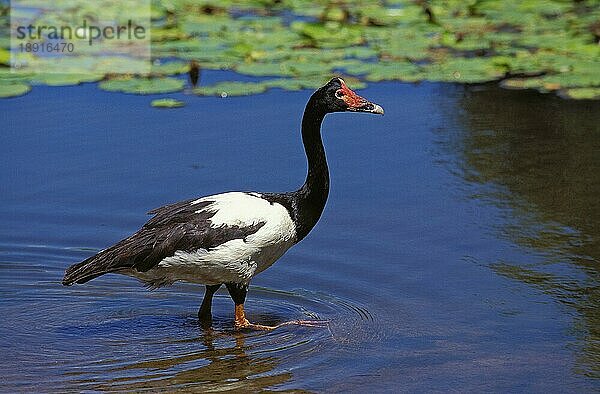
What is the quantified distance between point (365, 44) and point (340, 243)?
534cm

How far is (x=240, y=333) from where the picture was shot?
21.4ft

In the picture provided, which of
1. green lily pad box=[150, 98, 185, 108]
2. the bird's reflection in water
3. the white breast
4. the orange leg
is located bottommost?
the bird's reflection in water

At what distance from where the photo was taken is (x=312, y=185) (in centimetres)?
664

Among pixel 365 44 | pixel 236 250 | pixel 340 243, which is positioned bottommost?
pixel 340 243

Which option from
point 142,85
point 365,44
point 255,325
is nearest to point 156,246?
point 255,325

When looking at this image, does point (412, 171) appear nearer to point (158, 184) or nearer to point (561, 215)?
point (561, 215)

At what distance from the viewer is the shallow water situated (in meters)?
5.97

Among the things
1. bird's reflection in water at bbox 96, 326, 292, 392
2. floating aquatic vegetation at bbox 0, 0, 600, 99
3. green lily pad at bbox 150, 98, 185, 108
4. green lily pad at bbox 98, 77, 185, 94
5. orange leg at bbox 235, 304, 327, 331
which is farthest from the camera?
floating aquatic vegetation at bbox 0, 0, 600, 99

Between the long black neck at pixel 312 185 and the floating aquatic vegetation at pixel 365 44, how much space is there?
396 centimetres

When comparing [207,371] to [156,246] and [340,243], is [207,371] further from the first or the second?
[340,243]

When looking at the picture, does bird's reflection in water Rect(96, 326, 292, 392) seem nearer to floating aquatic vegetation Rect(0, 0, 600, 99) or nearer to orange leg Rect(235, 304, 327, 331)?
orange leg Rect(235, 304, 327, 331)

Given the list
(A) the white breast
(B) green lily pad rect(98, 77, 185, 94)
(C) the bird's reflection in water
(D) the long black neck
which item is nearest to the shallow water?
(C) the bird's reflection in water

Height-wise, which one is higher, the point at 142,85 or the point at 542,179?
the point at 142,85

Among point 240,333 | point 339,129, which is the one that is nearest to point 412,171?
point 339,129
